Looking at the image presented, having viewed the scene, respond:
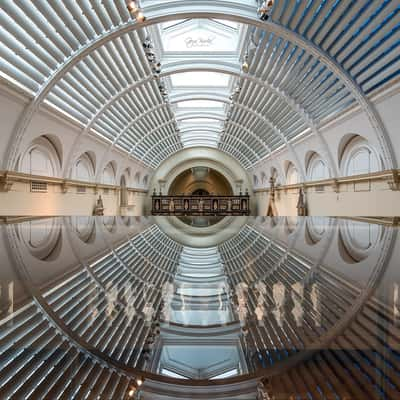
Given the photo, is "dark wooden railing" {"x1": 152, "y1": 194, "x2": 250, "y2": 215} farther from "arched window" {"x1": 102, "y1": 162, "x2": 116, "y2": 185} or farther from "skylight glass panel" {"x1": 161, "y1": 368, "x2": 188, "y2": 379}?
"skylight glass panel" {"x1": 161, "y1": 368, "x2": 188, "y2": 379}

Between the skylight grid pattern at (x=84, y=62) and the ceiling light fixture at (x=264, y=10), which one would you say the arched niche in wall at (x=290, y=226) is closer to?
the ceiling light fixture at (x=264, y=10)

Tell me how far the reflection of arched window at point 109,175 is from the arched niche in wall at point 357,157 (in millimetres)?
15843

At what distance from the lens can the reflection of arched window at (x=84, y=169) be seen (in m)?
19.6

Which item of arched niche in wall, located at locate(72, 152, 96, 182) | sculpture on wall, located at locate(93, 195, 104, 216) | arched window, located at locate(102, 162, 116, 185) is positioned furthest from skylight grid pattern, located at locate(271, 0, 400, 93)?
arched window, located at locate(102, 162, 116, 185)

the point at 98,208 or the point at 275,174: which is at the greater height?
the point at 275,174

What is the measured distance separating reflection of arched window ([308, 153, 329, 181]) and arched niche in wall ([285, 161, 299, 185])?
2847mm

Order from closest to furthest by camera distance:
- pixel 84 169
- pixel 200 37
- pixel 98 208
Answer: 1. pixel 200 37
2. pixel 84 169
3. pixel 98 208

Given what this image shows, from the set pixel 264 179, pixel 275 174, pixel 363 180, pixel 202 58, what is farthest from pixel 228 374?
pixel 264 179

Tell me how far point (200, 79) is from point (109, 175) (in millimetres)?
9823

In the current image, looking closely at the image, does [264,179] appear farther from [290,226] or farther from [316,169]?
[290,226]

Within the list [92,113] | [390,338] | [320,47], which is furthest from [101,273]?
[92,113]

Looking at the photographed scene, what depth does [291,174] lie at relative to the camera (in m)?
25.3

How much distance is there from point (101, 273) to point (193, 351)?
1102 mm

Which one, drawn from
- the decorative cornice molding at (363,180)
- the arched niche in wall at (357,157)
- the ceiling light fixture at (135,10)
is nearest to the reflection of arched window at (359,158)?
the arched niche in wall at (357,157)
